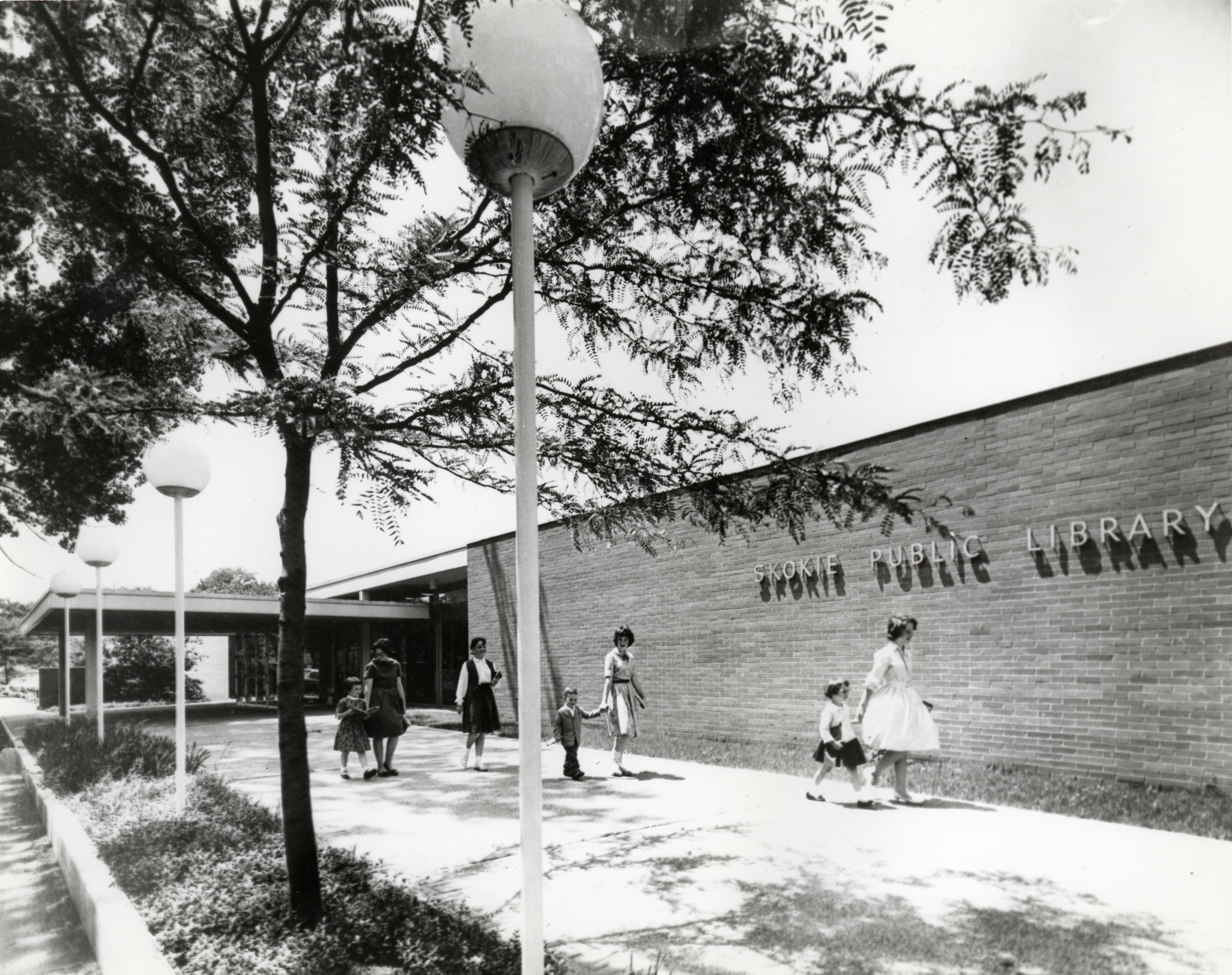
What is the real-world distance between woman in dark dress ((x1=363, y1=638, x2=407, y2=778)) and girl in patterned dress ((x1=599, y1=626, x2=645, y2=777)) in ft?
7.32

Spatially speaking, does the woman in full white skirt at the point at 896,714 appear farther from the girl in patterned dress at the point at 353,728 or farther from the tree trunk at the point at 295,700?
the girl in patterned dress at the point at 353,728

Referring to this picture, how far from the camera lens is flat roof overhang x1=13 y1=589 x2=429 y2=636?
16.1 feet

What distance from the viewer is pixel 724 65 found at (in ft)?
8.38

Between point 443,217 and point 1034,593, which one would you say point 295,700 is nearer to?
point 443,217

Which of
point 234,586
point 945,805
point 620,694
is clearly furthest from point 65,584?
point 234,586

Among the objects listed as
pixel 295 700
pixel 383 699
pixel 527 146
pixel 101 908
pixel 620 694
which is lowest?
pixel 101 908

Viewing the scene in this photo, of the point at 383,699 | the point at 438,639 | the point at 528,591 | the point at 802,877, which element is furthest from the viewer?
the point at 438,639

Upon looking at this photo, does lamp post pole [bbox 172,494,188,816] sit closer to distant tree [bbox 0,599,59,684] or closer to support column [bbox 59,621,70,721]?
support column [bbox 59,621,70,721]

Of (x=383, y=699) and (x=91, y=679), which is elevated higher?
(x=91, y=679)

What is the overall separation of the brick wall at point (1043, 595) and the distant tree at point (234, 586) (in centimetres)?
645

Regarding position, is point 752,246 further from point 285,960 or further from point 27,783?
point 27,783

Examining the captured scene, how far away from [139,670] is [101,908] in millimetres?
7969

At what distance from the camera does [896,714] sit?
6074 mm

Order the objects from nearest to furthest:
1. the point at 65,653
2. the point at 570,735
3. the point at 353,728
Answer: the point at 65,653 < the point at 570,735 < the point at 353,728
